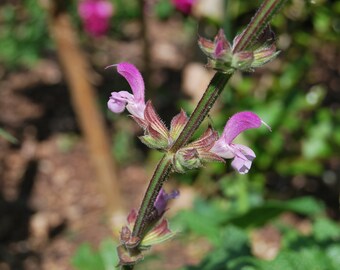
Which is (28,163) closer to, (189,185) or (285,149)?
(189,185)

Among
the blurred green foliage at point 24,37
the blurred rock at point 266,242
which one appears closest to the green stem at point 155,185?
the blurred rock at point 266,242

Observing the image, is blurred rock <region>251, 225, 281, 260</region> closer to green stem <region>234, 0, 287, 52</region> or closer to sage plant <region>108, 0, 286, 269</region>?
sage plant <region>108, 0, 286, 269</region>

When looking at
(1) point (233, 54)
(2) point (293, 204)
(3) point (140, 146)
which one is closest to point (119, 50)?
(3) point (140, 146)

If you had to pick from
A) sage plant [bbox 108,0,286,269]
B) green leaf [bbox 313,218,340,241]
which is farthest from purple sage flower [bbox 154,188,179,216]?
green leaf [bbox 313,218,340,241]

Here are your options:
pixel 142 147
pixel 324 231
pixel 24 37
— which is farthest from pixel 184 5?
pixel 324 231

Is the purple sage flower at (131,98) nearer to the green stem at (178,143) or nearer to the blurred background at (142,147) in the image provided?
the green stem at (178,143)
